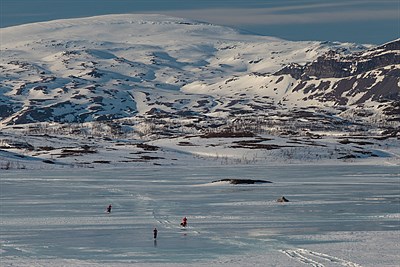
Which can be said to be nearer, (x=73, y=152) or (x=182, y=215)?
(x=182, y=215)

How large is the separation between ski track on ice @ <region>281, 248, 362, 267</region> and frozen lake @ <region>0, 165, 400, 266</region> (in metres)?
0.26

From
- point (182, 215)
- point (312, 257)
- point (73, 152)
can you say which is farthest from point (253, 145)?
point (312, 257)

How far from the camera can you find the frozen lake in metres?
37.8

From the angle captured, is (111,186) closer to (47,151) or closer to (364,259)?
(364,259)

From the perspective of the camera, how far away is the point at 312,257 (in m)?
35.5

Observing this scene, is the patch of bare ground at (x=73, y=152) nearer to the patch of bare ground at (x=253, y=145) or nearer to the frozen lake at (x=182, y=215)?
the patch of bare ground at (x=253, y=145)

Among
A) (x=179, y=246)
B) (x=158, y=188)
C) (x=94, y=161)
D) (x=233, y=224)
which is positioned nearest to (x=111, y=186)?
(x=158, y=188)

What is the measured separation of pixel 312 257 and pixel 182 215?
18.0 meters

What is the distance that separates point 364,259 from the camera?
35.0 m

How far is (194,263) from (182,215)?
1815 centimetres

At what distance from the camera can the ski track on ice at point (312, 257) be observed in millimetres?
34000

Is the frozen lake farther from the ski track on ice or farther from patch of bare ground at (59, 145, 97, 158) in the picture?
patch of bare ground at (59, 145, 97, 158)

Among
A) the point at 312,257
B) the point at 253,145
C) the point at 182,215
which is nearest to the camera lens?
the point at 312,257

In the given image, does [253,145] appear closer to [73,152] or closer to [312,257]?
[73,152]
